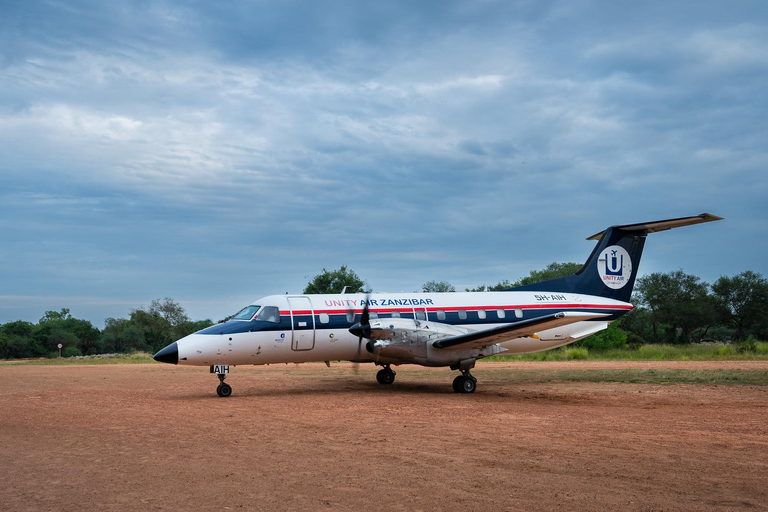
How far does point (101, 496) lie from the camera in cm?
669

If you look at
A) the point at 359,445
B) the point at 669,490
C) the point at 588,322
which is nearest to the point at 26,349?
the point at 588,322

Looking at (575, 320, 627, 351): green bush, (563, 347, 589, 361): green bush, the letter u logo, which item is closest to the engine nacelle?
the letter u logo

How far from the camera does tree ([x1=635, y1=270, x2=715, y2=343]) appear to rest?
66375mm

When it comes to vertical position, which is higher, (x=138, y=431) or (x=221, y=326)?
(x=221, y=326)

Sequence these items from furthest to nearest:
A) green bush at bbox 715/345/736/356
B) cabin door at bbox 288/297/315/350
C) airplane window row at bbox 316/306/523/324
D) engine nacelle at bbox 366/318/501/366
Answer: green bush at bbox 715/345/736/356 < airplane window row at bbox 316/306/523/324 < cabin door at bbox 288/297/315/350 < engine nacelle at bbox 366/318/501/366

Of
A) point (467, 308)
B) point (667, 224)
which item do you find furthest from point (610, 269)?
point (467, 308)

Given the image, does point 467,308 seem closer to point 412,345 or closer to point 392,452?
point 412,345

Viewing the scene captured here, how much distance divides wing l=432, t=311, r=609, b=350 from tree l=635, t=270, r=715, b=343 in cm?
5173

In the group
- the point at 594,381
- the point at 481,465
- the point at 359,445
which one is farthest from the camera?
the point at 594,381

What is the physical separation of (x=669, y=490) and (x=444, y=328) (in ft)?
39.2

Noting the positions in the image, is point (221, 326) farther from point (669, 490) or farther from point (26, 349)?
point (26, 349)

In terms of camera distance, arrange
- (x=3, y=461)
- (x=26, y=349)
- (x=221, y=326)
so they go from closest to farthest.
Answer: (x=3, y=461), (x=221, y=326), (x=26, y=349)

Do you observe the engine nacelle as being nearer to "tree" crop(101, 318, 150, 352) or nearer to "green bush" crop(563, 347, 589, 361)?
"green bush" crop(563, 347, 589, 361)

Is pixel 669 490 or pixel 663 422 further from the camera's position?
pixel 663 422
